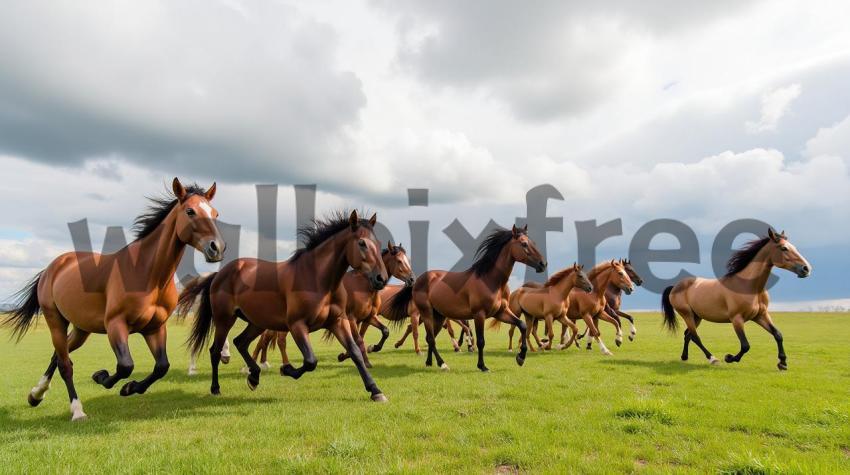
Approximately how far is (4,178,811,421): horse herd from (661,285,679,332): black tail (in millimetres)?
1344

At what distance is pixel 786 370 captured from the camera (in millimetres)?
10023

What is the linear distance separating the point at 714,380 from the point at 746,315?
327 centimetres

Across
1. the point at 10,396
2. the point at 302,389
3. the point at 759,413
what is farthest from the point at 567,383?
the point at 10,396

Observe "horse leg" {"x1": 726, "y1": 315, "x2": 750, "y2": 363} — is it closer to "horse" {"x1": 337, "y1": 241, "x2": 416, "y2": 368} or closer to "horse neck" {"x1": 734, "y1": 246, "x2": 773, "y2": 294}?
"horse neck" {"x1": 734, "y1": 246, "x2": 773, "y2": 294}

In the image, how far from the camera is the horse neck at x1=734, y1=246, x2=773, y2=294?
1087 centimetres

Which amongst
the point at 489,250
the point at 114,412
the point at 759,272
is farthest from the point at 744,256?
the point at 114,412

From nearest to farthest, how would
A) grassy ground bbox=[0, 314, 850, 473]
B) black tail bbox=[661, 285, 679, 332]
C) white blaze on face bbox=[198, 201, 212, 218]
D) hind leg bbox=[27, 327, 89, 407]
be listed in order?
grassy ground bbox=[0, 314, 850, 473] < white blaze on face bbox=[198, 201, 212, 218] < hind leg bbox=[27, 327, 89, 407] < black tail bbox=[661, 285, 679, 332]

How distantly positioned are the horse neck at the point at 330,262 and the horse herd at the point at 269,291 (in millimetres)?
17

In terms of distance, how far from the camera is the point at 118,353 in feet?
18.7

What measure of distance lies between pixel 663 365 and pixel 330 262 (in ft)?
28.2

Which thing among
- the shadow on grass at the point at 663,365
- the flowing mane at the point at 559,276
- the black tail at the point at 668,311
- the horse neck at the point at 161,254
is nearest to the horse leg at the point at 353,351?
the horse neck at the point at 161,254

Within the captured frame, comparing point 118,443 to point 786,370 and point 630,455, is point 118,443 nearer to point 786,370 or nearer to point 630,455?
point 630,455

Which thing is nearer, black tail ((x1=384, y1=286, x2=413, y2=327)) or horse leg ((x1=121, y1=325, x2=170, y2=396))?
horse leg ((x1=121, y1=325, x2=170, y2=396))

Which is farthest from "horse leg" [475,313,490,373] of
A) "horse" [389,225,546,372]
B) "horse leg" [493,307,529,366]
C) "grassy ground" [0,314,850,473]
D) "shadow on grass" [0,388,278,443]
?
"shadow on grass" [0,388,278,443]
